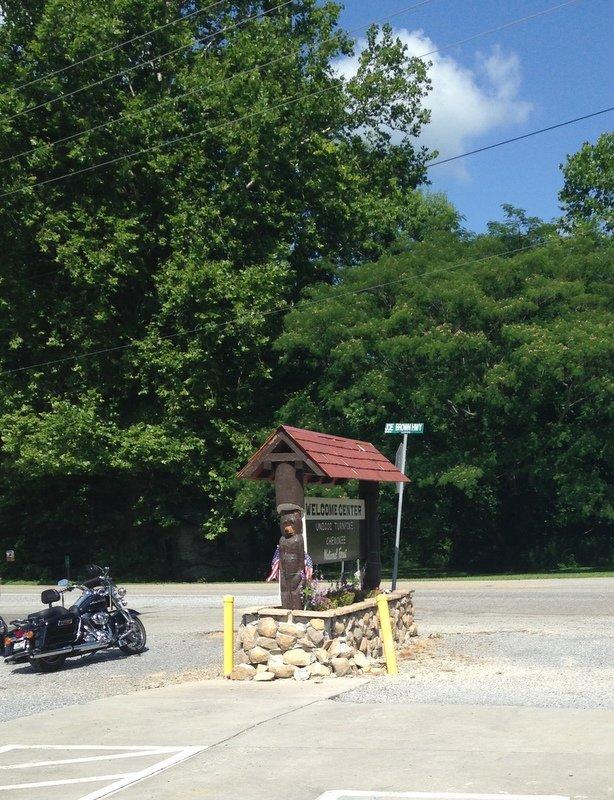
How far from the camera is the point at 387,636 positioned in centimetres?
1280

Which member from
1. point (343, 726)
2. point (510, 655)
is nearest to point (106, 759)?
point (343, 726)

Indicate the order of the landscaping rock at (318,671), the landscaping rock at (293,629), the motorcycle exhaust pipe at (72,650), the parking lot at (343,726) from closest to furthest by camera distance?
the parking lot at (343,726), the landscaping rock at (318,671), the landscaping rock at (293,629), the motorcycle exhaust pipe at (72,650)

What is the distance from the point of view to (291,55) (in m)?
34.2

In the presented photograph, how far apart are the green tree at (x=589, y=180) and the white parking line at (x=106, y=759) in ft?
133

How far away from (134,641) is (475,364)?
55.1 ft

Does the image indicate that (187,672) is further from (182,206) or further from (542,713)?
(182,206)

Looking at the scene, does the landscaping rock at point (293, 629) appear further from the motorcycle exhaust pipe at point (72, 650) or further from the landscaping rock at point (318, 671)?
the motorcycle exhaust pipe at point (72, 650)

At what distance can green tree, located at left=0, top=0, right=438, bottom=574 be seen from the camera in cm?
3166

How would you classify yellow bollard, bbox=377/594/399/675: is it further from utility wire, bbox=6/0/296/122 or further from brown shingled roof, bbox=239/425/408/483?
utility wire, bbox=6/0/296/122

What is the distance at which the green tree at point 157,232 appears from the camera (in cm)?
3166

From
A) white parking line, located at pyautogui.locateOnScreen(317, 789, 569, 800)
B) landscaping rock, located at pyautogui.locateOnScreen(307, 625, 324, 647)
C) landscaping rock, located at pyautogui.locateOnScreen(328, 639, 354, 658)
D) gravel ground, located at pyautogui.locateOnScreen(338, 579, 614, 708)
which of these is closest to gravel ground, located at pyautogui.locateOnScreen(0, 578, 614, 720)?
gravel ground, located at pyautogui.locateOnScreen(338, 579, 614, 708)

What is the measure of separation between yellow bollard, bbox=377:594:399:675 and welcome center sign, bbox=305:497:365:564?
3.33 ft

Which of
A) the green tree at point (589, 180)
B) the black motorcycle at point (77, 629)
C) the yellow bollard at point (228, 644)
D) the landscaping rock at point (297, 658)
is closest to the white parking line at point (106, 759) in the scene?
the landscaping rock at point (297, 658)

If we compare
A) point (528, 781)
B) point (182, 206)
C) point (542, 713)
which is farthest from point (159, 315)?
point (528, 781)
